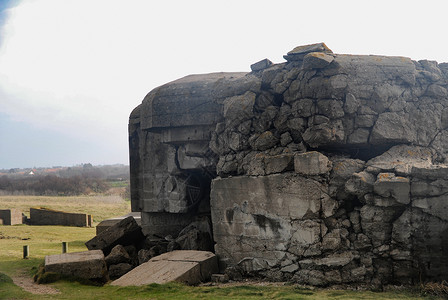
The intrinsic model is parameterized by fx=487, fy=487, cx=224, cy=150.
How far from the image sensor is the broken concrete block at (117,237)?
411 inches

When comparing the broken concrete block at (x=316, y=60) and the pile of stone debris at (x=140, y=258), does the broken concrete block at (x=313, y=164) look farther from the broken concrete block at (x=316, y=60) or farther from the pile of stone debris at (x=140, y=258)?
the pile of stone debris at (x=140, y=258)

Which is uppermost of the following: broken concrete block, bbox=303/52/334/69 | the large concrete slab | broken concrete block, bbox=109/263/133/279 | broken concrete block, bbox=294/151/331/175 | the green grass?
broken concrete block, bbox=303/52/334/69

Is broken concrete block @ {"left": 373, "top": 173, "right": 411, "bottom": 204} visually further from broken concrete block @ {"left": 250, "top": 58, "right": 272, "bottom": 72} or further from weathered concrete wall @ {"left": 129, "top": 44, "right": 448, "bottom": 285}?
broken concrete block @ {"left": 250, "top": 58, "right": 272, "bottom": 72}

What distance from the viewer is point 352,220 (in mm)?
7660

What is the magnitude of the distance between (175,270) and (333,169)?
122 inches

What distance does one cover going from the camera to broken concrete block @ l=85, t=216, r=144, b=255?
34.2 ft

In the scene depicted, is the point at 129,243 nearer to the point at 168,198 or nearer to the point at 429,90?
the point at 168,198

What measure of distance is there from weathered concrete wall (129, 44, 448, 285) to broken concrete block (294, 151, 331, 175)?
0.6 inches

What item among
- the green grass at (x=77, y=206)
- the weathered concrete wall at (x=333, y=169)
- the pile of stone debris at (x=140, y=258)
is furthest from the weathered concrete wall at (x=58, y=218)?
the weathered concrete wall at (x=333, y=169)

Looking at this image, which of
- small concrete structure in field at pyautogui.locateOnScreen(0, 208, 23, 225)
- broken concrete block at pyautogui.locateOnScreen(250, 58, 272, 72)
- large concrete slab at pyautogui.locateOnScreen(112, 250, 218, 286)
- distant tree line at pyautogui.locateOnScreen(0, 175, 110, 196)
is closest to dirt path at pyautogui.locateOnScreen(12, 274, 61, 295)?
large concrete slab at pyautogui.locateOnScreen(112, 250, 218, 286)

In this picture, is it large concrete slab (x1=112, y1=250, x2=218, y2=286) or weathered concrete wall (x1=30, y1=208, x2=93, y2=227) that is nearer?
large concrete slab (x1=112, y1=250, x2=218, y2=286)

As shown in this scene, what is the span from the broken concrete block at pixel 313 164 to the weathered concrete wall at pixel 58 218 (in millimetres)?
13989

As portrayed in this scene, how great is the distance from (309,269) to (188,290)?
1.93 m

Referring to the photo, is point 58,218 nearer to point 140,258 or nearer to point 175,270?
point 140,258
